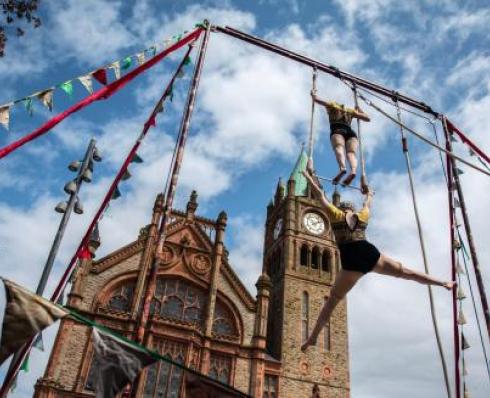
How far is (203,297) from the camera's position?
27.1 m

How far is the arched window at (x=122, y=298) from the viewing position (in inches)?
975

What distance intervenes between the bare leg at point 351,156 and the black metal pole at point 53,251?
493cm

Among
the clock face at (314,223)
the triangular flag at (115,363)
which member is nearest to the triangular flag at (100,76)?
the triangular flag at (115,363)

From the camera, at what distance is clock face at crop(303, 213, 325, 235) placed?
36075 mm

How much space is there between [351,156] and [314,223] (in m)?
30.4

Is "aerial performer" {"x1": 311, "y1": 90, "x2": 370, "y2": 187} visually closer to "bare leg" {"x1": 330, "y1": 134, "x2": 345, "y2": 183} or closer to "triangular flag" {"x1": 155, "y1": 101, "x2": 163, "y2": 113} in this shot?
"bare leg" {"x1": 330, "y1": 134, "x2": 345, "y2": 183}

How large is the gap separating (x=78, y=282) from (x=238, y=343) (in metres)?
9.34

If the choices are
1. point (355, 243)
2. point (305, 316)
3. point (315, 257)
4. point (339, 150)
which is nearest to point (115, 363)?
point (355, 243)

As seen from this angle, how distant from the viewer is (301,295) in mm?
31297

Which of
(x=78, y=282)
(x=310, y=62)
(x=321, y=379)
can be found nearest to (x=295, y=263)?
(x=321, y=379)

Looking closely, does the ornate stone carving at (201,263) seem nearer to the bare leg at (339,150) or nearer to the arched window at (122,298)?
the arched window at (122,298)

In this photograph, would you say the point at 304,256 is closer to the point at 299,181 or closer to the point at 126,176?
the point at 299,181

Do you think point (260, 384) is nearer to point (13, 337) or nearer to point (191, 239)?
point (191, 239)

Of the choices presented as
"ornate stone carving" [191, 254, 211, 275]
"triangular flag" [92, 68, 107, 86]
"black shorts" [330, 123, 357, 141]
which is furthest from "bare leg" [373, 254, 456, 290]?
"ornate stone carving" [191, 254, 211, 275]
